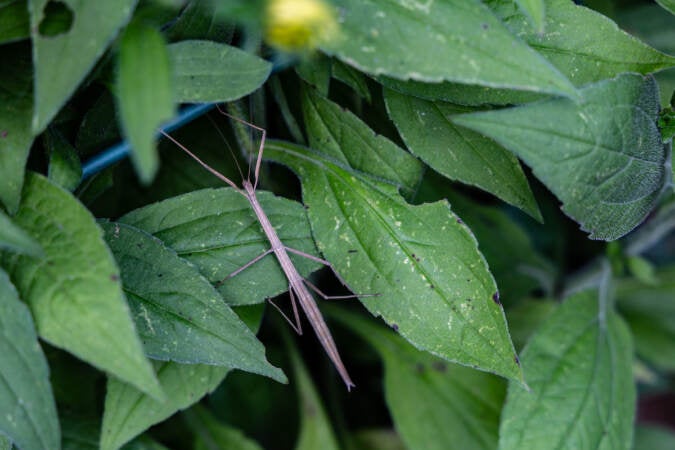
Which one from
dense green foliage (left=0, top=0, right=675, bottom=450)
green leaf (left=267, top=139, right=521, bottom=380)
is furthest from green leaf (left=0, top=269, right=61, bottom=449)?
green leaf (left=267, top=139, right=521, bottom=380)

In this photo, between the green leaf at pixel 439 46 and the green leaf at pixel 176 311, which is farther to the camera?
the green leaf at pixel 176 311

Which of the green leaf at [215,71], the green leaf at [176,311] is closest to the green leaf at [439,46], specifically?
the green leaf at [215,71]

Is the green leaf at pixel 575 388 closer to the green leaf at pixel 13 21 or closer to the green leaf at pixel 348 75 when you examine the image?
the green leaf at pixel 348 75

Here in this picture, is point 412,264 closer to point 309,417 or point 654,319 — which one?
point 309,417

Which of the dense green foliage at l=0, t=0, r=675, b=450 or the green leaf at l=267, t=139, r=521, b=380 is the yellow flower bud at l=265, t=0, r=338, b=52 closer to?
the dense green foliage at l=0, t=0, r=675, b=450

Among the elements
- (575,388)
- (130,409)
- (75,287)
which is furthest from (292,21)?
(575,388)

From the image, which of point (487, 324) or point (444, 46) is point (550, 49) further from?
point (487, 324)
